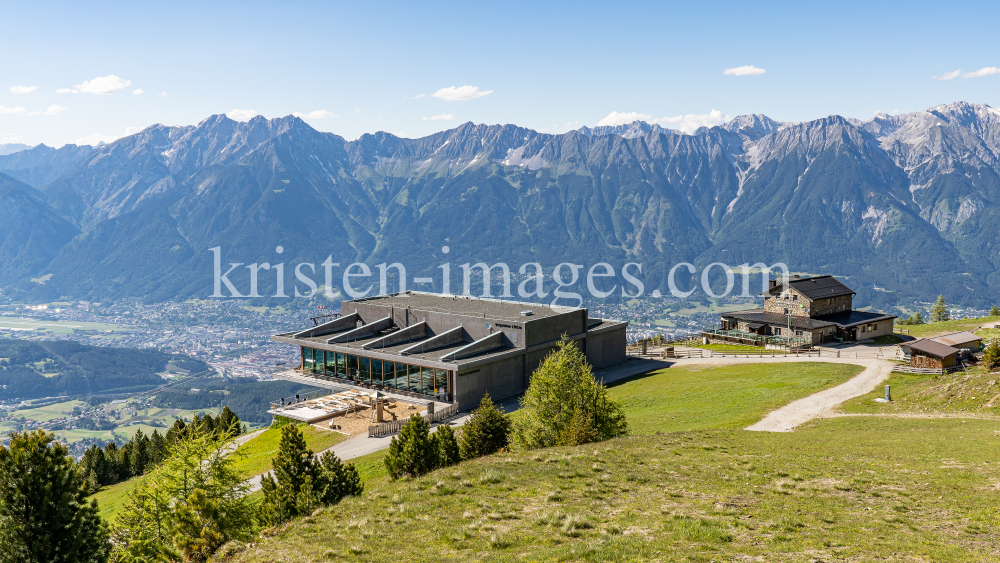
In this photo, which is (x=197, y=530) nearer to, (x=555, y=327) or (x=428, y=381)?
(x=428, y=381)

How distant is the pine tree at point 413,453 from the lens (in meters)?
29.8

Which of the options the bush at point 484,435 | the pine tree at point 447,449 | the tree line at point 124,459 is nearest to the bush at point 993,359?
the bush at point 484,435

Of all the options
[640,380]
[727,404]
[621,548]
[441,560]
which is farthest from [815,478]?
[640,380]

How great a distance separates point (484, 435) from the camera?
113 ft

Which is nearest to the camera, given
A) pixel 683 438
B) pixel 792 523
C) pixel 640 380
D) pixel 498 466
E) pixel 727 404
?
pixel 792 523

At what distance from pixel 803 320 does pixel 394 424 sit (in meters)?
54.6

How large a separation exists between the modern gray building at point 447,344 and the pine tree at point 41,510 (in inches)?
1443

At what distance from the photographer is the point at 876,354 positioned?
67.2 metres

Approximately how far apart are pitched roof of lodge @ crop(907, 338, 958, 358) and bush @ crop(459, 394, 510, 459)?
4364 cm

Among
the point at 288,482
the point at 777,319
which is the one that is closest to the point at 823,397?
the point at 777,319

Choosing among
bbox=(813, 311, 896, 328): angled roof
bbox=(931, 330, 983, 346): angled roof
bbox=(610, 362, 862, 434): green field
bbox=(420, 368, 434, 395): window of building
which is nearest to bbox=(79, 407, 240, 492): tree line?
bbox=(420, 368, 434, 395): window of building

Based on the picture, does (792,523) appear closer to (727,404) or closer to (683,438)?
(683,438)

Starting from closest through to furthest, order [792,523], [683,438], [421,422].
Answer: [792,523] → [421,422] → [683,438]

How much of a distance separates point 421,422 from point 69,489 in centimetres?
1407
